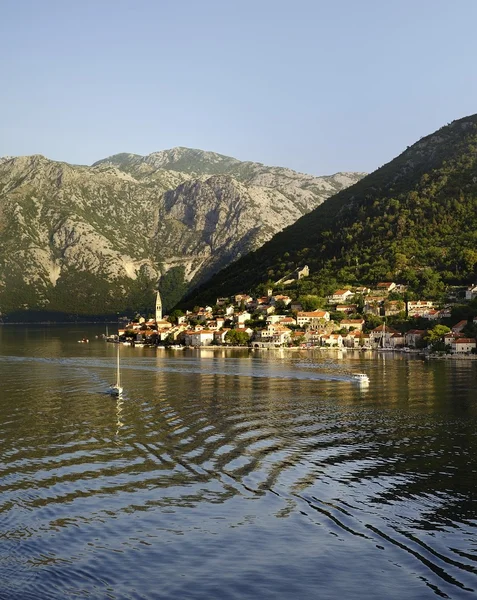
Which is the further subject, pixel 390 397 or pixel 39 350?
pixel 39 350

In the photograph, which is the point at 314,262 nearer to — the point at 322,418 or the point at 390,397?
the point at 390,397

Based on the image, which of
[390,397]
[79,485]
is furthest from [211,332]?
[79,485]

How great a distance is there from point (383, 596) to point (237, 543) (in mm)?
6123

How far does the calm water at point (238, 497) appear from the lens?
23047 mm

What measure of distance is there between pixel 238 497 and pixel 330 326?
391ft

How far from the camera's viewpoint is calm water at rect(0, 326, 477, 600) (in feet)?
75.6

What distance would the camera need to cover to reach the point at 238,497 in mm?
31625

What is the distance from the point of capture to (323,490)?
32531mm

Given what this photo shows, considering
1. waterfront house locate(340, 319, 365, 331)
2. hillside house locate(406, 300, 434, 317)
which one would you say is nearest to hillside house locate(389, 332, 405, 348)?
hillside house locate(406, 300, 434, 317)

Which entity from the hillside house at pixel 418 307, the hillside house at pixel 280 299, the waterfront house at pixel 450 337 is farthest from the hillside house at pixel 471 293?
the hillside house at pixel 280 299

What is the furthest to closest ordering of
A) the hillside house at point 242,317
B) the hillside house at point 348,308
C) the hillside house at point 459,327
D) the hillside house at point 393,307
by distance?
the hillside house at point 242,317, the hillside house at point 348,308, the hillside house at point 393,307, the hillside house at point 459,327

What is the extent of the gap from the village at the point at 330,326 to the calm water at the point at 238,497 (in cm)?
6614

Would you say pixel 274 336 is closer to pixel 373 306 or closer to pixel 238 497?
pixel 373 306

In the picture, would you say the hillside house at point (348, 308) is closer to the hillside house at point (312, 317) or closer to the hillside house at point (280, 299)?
the hillside house at point (312, 317)
